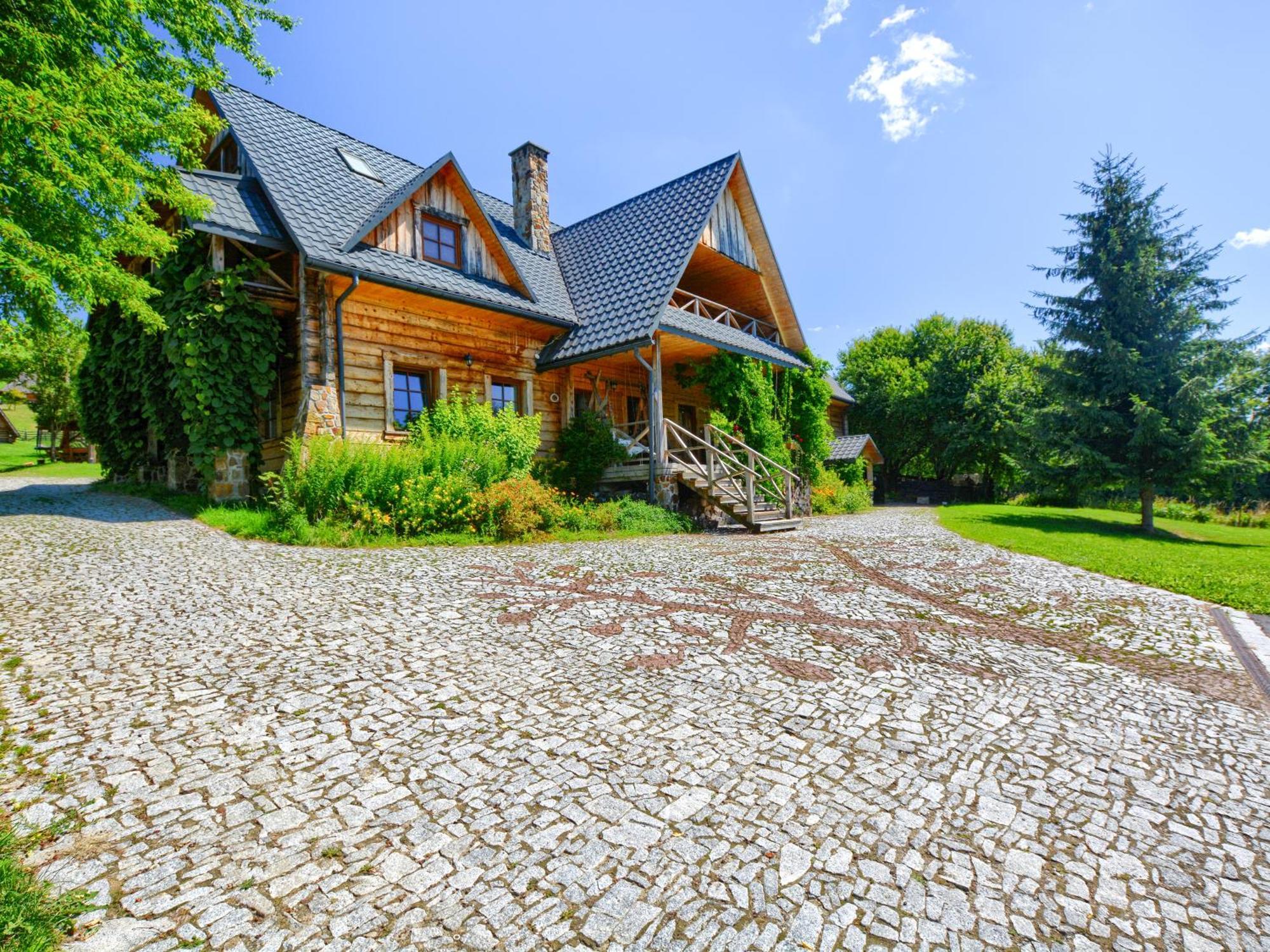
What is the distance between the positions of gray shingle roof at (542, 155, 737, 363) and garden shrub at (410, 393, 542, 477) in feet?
7.50

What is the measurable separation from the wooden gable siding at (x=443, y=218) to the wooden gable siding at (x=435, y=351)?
1.06 m

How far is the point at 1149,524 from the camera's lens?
1720cm

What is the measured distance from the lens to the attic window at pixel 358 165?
46.4 ft

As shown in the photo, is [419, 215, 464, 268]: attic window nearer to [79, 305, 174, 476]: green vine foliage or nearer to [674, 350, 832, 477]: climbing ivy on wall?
[79, 305, 174, 476]: green vine foliage

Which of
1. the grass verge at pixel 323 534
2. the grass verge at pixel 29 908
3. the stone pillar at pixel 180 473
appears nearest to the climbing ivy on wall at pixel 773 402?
the grass verge at pixel 323 534

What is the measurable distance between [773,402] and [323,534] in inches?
495

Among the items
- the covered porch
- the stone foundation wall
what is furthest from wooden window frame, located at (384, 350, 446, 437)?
the stone foundation wall

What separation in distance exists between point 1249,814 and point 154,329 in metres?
Result: 12.7

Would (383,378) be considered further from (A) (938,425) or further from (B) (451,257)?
(A) (938,425)

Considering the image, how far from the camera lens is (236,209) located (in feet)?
36.2

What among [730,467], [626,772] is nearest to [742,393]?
[730,467]

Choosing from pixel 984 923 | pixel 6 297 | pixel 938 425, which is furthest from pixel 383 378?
pixel 938 425

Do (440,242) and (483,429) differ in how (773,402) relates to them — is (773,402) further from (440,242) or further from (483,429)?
(440,242)

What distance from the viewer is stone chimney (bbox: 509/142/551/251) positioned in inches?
659
